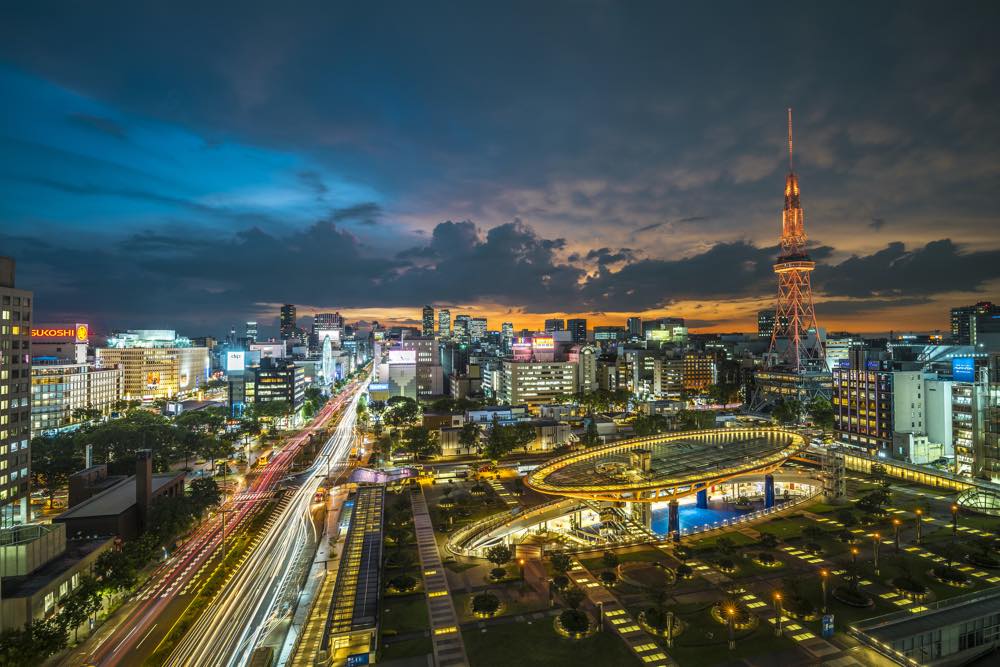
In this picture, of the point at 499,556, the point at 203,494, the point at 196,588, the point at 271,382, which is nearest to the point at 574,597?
the point at 499,556

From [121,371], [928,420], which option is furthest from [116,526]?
[121,371]

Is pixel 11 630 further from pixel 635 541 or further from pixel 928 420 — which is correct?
pixel 928 420

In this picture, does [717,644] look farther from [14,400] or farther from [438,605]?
[14,400]

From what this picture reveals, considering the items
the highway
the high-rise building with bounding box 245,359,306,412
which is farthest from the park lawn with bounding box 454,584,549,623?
the high-rise building with bounding box 245,359,306,412

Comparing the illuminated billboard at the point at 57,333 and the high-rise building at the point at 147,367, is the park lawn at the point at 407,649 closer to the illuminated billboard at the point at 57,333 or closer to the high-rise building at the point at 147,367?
the illuminated billboard at the point at 57,333

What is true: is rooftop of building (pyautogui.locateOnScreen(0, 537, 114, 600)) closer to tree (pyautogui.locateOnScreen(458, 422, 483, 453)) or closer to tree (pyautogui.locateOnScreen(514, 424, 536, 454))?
tree (pyautogui.locateOnScreen(458, 422, 483, 453))

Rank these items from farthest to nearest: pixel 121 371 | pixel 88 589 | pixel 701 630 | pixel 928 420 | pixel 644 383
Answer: pixel 644 383 < pixel 121 371 < pixel 928 420 < pixel 88 589 < pixel 701 630
